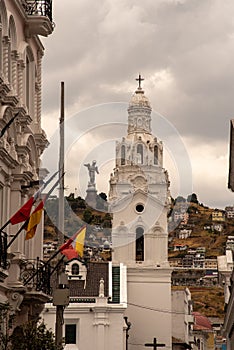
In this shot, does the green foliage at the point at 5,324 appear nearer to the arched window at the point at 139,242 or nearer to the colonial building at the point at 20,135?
the colonial building at the point at 20,135

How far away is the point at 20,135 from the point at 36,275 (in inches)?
166

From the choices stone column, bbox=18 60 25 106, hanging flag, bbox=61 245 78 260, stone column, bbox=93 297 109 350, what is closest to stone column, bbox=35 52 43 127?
stone column, bbox=18 60 25 106

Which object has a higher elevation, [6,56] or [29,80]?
[29,80]

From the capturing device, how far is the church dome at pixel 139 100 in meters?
91.1

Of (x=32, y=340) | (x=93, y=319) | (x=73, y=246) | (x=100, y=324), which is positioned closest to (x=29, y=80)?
(x=73, y=246)

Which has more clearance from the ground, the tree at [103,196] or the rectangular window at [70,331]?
the tree at [103,196]

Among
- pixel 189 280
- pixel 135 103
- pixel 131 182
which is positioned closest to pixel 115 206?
pixel 131 182

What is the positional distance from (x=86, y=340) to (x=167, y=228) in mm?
19327

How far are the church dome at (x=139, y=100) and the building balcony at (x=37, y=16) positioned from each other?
2266 inches

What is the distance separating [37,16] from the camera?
3259 centimetres

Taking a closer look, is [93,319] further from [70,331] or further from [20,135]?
[20,135]

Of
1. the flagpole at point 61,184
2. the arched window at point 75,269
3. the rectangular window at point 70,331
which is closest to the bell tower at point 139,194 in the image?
the arched window at point 75,269

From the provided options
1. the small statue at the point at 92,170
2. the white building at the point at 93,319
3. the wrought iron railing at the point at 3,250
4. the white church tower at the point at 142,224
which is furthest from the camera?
the white church tower at the point at 142,224

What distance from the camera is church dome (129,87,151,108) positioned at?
299 feet
